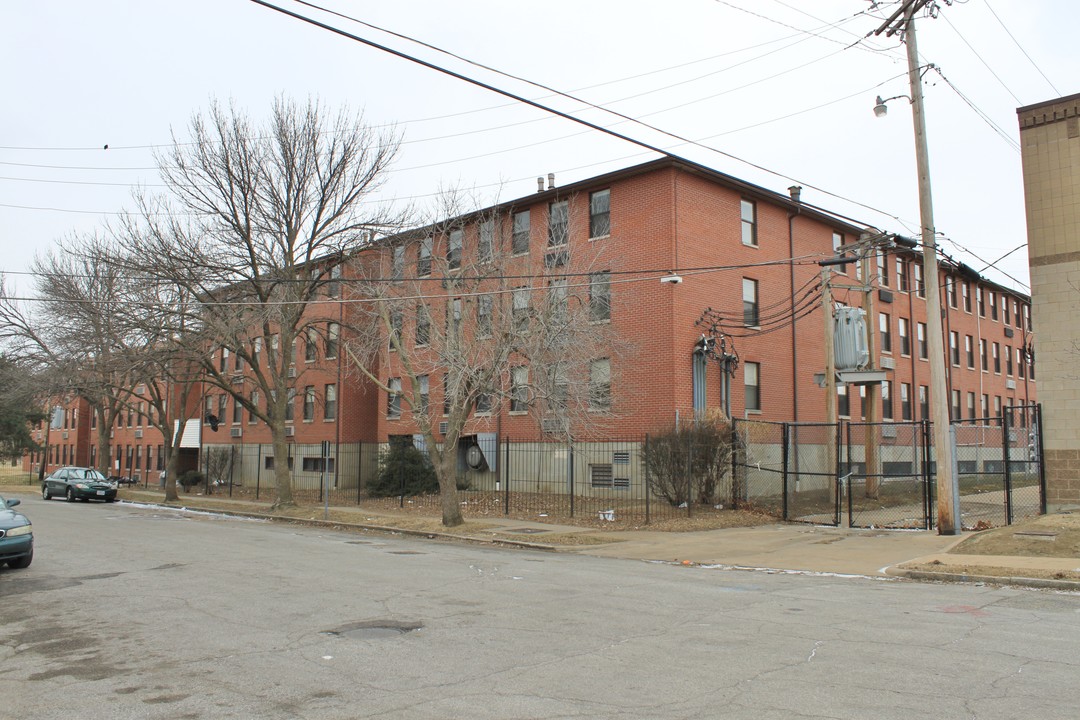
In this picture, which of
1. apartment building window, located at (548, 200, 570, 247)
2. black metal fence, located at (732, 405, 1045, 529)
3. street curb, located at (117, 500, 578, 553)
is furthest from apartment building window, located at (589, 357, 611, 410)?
street curb, located at (117, 500, 578, 553)

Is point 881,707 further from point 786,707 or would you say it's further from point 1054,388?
point 1054,388

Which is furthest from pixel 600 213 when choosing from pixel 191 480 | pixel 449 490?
pixel 191 480

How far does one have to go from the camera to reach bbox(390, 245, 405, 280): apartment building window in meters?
24.5

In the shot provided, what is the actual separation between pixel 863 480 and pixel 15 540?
2573 cm

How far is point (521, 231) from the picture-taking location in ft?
88.9

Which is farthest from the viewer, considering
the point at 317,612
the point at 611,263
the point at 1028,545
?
the point at 611,263

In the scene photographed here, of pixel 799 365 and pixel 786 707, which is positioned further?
pixel 799 365

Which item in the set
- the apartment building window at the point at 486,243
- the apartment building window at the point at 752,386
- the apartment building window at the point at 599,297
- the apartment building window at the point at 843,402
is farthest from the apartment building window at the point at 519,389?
the apartment building window at the point at 843,402

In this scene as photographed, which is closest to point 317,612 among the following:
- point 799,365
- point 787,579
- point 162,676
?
point 162,676

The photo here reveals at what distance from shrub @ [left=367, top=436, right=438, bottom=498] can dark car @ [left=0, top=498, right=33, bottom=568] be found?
656 inches

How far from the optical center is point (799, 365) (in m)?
31.1

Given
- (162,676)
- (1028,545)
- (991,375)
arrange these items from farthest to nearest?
1. (991,375)
2. (1028,545)
3. (162,676)

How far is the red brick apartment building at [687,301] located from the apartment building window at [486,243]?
46 centimetres

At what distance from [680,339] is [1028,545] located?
41.6 ft
